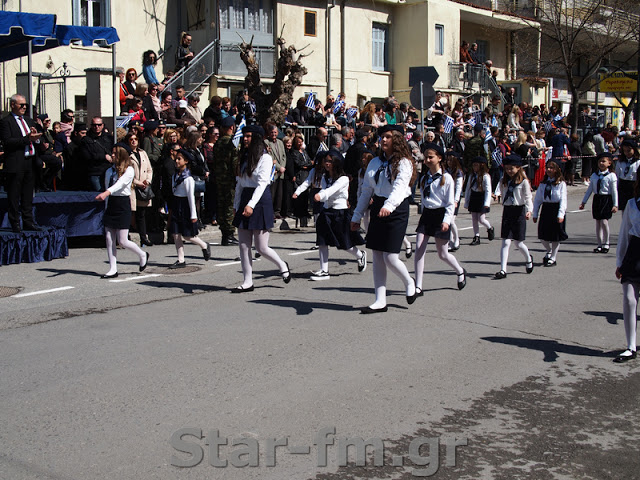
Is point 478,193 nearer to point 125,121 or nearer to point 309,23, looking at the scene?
point 125,121

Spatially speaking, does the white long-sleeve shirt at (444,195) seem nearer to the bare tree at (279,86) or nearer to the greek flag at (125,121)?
the greek flag at (125,121)

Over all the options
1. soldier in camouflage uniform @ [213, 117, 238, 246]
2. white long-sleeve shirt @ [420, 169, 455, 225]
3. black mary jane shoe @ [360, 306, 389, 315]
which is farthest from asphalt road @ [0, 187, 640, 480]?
soldier in camouflage uniform @ [213, 117, 238, 246]

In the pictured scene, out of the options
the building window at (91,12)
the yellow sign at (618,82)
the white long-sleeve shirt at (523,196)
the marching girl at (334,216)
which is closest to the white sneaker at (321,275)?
the marching girl at (334,216)

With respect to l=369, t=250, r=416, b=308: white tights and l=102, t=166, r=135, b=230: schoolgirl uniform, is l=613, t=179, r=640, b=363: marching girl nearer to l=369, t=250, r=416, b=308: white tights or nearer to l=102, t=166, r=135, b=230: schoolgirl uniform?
l=369, t=250, r=416, b=308: white tights

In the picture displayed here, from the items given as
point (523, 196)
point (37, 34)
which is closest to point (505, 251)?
point (523, 196)

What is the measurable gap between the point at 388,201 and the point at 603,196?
6.45 m

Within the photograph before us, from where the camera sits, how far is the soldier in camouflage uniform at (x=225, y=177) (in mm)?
13594

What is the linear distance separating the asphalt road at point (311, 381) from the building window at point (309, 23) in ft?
63.2

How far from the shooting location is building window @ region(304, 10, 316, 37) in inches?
1104

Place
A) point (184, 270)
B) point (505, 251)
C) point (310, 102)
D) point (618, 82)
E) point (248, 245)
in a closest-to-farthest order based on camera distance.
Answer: point (248, 245) < point (505, 251) < point (184, 270) < point (310, 102) < point (618, 82)

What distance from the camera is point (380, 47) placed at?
31.9m

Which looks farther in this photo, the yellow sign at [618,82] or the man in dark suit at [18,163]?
the yellow sign at [618,82]

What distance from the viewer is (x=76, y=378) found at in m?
6.19

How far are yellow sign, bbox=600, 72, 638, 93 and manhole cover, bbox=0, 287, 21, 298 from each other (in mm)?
26614
